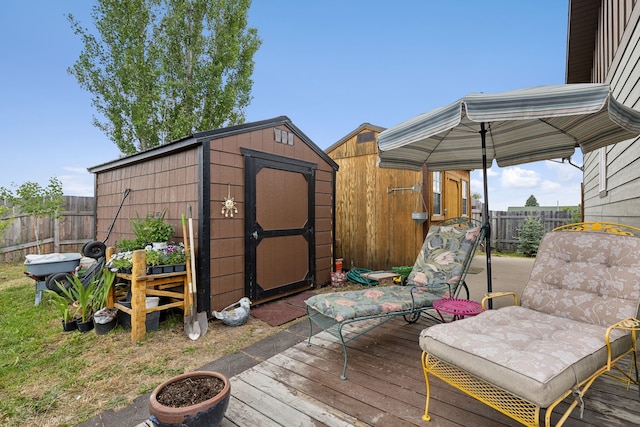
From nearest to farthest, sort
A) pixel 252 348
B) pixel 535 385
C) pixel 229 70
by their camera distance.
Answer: pixel 535 385 < pixel 252 348 < pixel 229 70

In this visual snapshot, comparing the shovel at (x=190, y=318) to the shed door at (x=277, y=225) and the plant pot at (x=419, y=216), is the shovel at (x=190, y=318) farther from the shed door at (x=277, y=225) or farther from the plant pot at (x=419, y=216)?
the plant pot at (x=419, y=216)

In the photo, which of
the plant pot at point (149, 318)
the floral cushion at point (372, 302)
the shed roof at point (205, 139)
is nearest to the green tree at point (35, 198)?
the shed roof at point (205, 139)

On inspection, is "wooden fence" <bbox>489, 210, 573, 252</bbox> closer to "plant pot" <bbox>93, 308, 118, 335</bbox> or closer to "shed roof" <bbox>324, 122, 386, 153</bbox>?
"shed roof" <bbox>324, 122, 386, 153</bbox>

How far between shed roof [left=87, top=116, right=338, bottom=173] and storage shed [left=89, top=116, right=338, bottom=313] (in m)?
0.01

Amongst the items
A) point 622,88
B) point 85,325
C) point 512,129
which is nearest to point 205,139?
point 85,325

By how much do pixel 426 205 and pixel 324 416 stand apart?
4651 mm

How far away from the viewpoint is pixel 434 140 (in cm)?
326

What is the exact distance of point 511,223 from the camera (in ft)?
32.3

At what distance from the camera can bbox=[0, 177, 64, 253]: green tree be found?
→ 6.23 m

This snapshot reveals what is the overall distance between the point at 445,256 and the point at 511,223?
8.47m

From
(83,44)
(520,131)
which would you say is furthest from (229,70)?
(520,131)

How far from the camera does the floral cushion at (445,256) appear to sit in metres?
2.98

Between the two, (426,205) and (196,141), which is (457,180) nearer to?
(426,205)

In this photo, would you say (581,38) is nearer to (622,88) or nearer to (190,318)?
(622,88)
